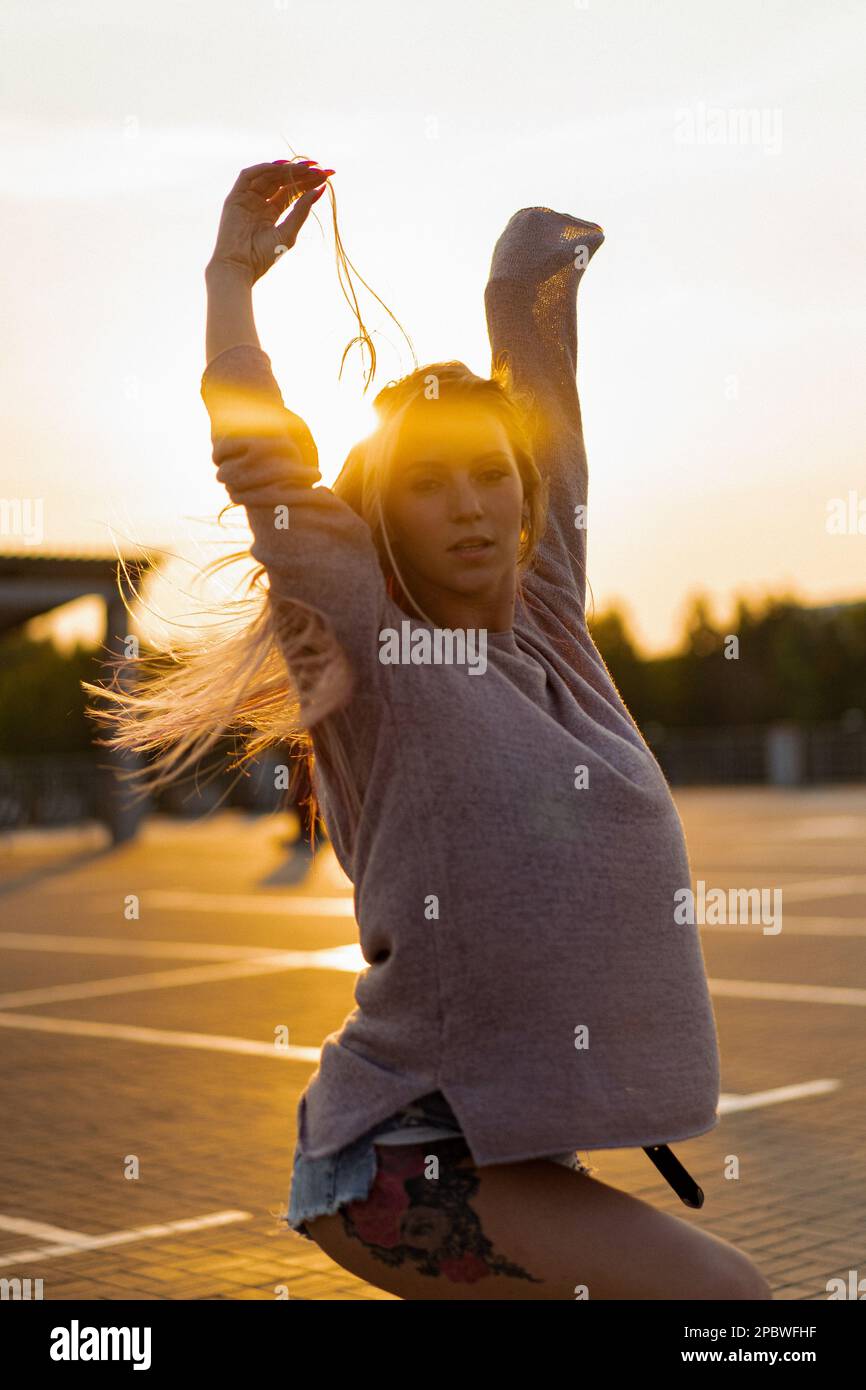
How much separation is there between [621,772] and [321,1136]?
23.8 inches

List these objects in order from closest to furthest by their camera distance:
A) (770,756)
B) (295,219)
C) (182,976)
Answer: (295,219)
(182,976)
(770,756)

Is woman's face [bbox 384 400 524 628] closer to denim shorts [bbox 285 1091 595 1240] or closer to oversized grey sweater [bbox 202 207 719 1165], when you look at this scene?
oversized grey sweater [bbox 202 207 719 1165]

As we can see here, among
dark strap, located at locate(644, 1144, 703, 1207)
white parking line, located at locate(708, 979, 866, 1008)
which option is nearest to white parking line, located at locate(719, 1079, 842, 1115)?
white parking line, located at locate(708, 979, 866, 1008)

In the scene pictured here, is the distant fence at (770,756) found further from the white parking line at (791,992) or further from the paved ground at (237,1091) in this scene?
the white parking line at (791,992)

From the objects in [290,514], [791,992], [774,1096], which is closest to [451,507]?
[290,514]

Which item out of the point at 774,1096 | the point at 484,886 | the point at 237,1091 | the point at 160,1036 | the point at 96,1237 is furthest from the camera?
the point at 160,1036

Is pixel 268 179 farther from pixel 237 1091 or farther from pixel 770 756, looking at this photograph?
pixel 770 756

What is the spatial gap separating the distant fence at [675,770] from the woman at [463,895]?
94.0 ft

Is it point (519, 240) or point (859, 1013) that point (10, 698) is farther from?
point (519, 240)

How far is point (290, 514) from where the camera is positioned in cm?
227

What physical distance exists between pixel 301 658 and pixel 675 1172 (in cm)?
85

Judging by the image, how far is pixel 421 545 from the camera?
238cm

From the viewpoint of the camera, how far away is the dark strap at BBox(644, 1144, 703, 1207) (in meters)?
2.35

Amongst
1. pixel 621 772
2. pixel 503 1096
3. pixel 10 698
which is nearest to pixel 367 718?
pixel 621 772
